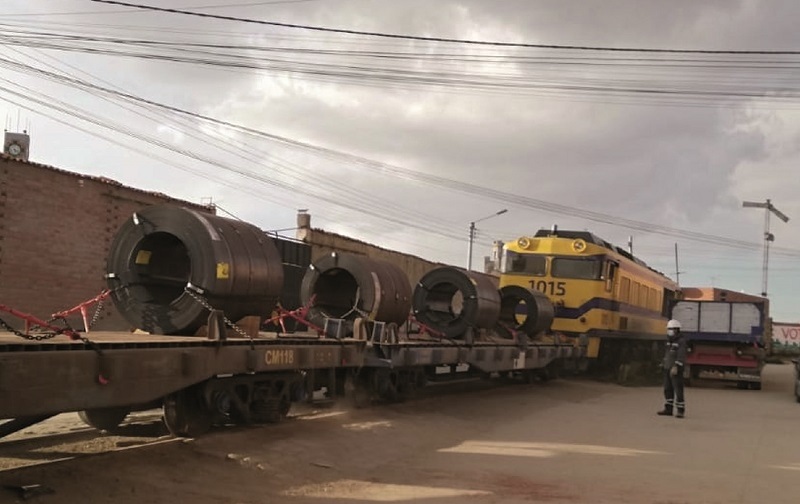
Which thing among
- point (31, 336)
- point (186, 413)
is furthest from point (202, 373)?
point (31, 336)

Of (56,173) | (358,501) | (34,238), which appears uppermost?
(56,173)

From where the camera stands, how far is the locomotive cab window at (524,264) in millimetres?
20922

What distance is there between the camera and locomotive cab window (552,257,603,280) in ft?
66.5

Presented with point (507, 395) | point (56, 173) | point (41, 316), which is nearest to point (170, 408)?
point (41, 316)

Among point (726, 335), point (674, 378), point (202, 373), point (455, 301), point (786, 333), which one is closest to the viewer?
point (202, 373)

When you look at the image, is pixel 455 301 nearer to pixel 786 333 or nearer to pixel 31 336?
pixel 31 336

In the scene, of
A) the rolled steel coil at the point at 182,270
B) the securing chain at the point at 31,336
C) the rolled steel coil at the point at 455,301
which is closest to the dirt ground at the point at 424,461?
the securing chain at the point at 31,336

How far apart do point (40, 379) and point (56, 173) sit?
8.72 metres

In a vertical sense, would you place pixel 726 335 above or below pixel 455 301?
below

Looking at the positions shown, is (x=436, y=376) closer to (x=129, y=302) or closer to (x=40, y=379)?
(x=129, y=302)

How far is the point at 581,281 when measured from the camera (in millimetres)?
20344

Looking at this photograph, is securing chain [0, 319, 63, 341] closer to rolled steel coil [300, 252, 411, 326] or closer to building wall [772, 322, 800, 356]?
rolled steel coil [300, 252, 411, 326]

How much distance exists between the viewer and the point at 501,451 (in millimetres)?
9188

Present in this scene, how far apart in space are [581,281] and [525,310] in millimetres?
3029
